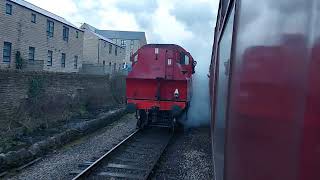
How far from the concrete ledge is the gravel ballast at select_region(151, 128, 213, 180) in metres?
3.42

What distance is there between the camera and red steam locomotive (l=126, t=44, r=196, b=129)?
42.2ft

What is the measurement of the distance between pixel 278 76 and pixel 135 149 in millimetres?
9736

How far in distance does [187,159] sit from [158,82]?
3.91 meters

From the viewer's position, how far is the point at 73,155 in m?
9.78

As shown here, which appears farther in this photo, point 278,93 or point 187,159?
point 187,159

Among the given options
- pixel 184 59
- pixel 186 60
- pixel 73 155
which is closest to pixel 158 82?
pixel 184 59

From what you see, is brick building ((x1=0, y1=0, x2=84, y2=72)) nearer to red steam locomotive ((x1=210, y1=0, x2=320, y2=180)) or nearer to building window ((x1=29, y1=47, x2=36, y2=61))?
building window ((x1=29, y1=47, x2=36, y2=61))

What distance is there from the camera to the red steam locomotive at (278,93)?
0.98 m

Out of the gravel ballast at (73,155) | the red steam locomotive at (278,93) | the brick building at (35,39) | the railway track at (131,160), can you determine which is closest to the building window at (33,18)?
the brick building at (35,39)

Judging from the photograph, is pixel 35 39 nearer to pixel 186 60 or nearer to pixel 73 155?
pixel 186 60

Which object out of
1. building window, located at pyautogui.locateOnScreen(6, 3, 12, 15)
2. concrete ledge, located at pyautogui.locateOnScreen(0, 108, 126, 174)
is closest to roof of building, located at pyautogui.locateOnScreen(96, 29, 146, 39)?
building window, located at pyautogui.locateOnScreen(6, 3, 12, 15)

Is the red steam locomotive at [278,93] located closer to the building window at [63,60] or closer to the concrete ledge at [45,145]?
the concrete ledge at [45,145]

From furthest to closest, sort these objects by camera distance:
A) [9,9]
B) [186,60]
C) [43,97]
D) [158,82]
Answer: [9,9], [43,97], [186,60], [158,82]

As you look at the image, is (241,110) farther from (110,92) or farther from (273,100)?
(110,92)
